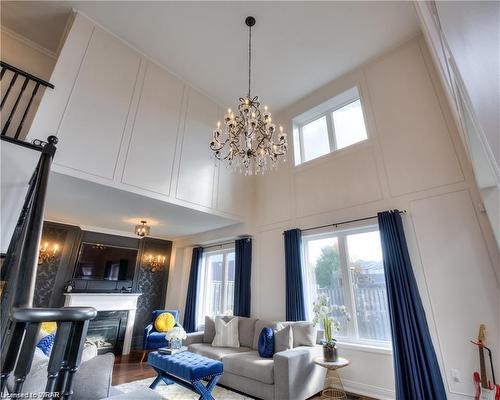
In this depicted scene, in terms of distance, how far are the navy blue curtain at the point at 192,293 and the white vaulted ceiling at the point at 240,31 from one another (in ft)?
13.6

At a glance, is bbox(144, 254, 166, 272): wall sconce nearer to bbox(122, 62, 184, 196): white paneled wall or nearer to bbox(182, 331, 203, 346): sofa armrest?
bbox(182, 331, 203, 346): sofa armrest

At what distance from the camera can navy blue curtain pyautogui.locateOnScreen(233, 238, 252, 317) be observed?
4898mm

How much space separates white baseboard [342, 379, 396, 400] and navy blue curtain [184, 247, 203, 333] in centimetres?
363

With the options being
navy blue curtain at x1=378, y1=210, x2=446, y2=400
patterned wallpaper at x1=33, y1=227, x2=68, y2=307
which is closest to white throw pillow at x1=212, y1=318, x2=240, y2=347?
navy blue curtain at x1=378, y1=210, x2=446, y2=400

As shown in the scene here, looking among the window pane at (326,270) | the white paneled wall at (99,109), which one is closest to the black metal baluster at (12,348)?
the white paneled wall at (99,109)

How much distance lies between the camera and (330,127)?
4875mm

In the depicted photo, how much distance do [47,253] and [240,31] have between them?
5.62m

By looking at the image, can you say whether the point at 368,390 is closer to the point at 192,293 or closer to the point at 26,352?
the point at 26,352

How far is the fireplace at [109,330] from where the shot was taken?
529 centimetres

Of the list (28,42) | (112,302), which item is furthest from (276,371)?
(28,42)

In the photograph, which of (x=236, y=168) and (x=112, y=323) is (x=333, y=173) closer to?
(x=236, y=168)

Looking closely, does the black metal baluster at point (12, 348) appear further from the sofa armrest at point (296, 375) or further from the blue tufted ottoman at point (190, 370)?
the sofa armrest at point (296, 375)

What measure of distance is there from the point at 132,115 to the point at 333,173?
3.47 metres

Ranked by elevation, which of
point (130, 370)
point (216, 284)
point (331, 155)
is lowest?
point (130, 370)
